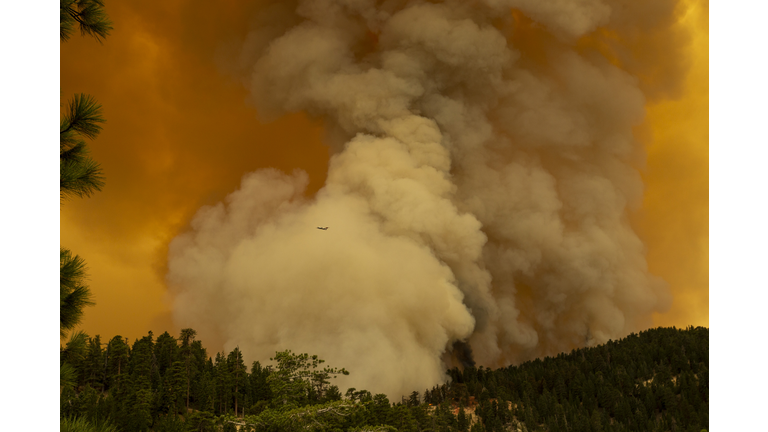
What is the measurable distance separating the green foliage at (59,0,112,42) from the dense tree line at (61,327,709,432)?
13.5m

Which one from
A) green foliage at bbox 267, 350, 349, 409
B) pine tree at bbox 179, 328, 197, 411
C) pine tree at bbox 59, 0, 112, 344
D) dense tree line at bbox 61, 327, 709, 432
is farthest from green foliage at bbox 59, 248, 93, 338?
pine tree at bbox 179, 328, 197, 411

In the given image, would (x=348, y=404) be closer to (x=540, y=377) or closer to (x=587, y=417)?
(x=587, y=417)

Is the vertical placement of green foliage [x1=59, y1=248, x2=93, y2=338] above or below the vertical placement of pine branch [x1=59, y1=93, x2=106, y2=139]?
below

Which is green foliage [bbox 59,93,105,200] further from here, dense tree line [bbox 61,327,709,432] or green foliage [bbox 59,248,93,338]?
dense tree line [bbox 61,327,709,432]

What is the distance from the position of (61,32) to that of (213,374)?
4893 centimetres

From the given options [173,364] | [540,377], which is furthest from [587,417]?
[173,364]

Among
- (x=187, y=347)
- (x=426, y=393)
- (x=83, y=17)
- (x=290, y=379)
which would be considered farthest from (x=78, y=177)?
(x=426, y=393)

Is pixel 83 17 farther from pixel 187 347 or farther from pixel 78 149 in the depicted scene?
pixel 187 347

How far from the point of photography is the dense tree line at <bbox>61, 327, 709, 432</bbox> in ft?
96.6

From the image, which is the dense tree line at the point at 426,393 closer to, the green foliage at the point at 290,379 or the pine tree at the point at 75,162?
the green foliage at the point at 290,379

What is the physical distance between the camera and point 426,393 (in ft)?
228

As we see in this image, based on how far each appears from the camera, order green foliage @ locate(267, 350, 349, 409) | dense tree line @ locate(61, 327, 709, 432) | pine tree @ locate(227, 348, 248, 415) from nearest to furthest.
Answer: green foliage @ locate(267, 350, 349, 409)
dense tree line @ locate(61, 327, 709, 432)
pine tree @ locate(227, 348, 248, 415)

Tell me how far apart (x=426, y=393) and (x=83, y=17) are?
228 ft

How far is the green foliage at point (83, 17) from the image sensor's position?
744cm
